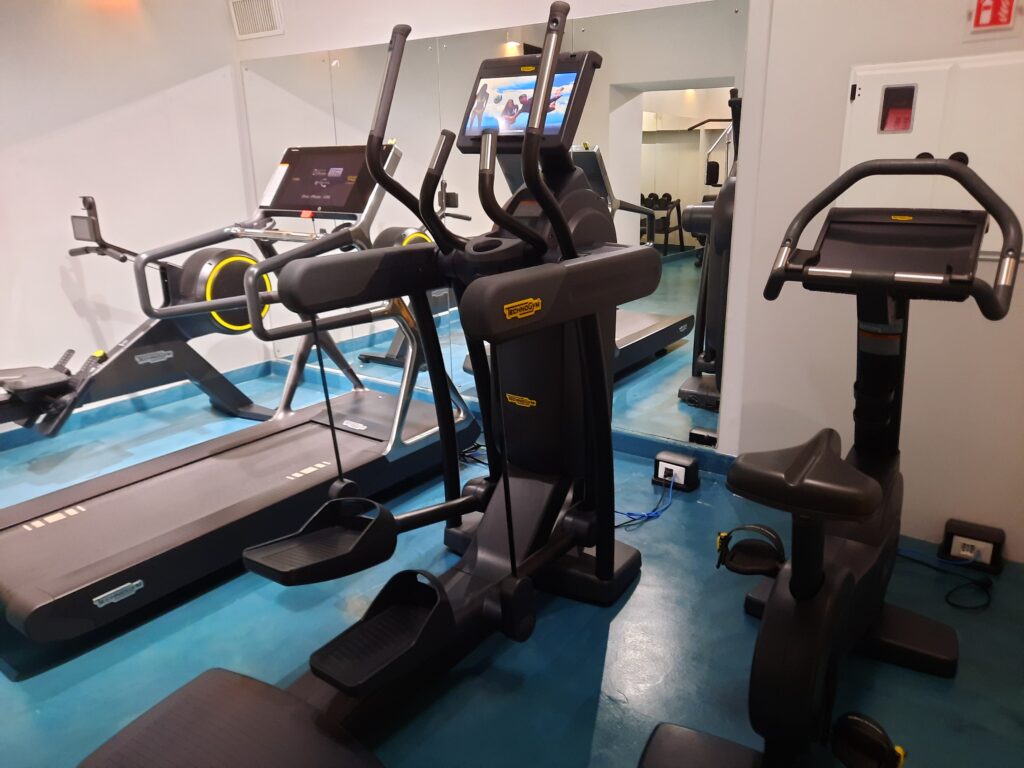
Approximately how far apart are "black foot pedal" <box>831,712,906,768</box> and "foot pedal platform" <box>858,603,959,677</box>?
687mm

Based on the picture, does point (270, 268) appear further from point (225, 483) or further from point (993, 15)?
point (993, 15)

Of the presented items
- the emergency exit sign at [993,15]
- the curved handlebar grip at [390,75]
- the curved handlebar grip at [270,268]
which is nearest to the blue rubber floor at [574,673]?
the curved handlebar grip at [270,268]

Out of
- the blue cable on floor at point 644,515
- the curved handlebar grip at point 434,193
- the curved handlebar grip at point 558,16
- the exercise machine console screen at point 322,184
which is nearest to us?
the curved handlebar grip at point 558,16

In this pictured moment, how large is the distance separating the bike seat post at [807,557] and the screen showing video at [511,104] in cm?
147

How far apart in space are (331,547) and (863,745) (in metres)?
1.46

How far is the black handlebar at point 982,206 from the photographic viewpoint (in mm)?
1605

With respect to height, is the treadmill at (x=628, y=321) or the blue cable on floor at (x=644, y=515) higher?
the treadmill at (x=628, y=321)

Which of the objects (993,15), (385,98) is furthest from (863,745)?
(993,15)

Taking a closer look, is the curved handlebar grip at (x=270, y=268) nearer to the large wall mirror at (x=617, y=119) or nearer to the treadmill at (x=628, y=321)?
the treadmill at (x=628, y=321)

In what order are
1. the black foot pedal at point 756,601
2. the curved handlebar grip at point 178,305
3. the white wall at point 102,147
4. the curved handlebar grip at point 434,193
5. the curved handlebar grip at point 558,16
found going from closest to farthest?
the curved handlebar grip at point 558,16
the curved handlebar grip at point 434,193
the black foot pedal at point 756,601
the curved handlebar grip at point 178,305
the white wall at point 102,147

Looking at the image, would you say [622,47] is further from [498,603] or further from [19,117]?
[19,117]

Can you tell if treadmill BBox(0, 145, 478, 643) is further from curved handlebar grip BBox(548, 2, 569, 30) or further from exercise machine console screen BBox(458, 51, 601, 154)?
curved handlebar grip BBox(548, 2, 569, 30)

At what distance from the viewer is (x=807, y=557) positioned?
155cm

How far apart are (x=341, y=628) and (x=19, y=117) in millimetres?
3729
